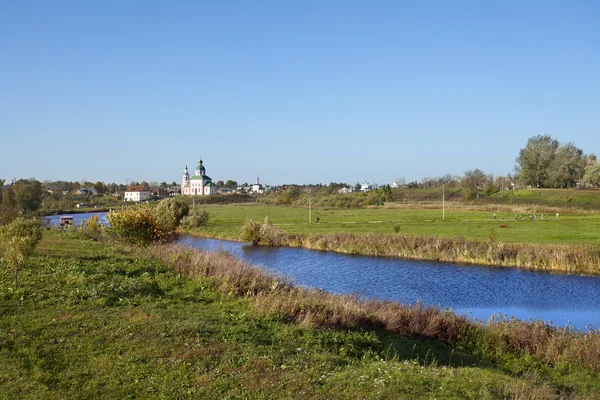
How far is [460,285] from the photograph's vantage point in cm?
2955

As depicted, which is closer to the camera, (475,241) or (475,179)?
(475,241)

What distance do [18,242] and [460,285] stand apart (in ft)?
74.0

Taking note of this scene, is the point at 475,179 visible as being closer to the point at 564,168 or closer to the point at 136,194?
the point at 564,168

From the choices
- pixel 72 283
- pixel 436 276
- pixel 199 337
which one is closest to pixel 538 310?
pixel 436 276

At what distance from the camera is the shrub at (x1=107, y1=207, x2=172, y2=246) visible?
31.2m

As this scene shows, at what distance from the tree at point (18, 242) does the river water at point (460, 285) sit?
9.94 metres

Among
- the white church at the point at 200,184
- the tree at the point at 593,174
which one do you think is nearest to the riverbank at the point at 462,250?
the tree at the point at 593,174

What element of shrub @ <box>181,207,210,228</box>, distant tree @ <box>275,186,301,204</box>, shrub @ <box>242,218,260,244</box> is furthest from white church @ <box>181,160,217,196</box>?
shrub @ <box>242,218,260,244</box>

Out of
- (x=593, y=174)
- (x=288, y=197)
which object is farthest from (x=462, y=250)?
(x=288, y=197)

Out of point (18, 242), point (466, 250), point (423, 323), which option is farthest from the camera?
point (466, 250)

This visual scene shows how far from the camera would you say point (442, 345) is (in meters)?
15.5

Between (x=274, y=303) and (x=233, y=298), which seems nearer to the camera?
(x=274, y=303)

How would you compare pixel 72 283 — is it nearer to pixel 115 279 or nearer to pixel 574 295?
pixel 115 279

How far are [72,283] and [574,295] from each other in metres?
23.4
